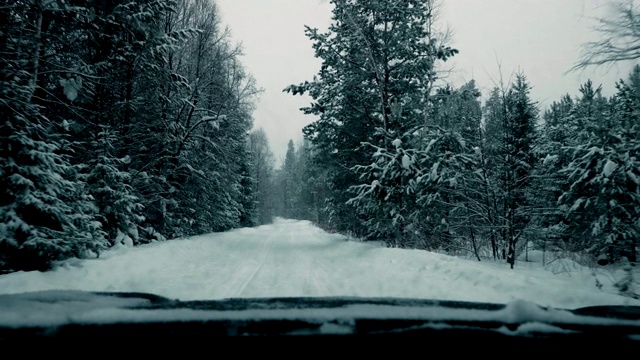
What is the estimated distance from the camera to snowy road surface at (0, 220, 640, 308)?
5102mm

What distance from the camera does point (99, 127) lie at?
A: 11398 millimetres

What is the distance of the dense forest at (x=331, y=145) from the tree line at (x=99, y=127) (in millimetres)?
55

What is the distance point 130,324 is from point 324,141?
1482 cm

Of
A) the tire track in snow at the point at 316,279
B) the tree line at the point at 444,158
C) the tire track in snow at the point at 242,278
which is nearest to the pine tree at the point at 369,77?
the tree line at the point at 444,158

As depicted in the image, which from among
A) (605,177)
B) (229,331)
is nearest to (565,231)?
(605,177)

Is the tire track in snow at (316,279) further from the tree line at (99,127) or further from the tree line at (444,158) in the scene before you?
the tree line at (99,127)

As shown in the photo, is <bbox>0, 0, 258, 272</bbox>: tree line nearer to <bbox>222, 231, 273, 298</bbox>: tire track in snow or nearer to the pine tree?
<bbox>222, 231, 273, 298</bbox>: tire track in snow

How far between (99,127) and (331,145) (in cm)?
1014

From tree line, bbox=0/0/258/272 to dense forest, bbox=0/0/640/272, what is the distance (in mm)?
55

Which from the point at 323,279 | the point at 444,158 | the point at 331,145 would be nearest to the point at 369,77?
the point at 331,145

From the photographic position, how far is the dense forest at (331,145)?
21.3 ft

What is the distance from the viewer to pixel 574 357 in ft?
5.41

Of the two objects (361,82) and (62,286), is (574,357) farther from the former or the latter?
(361,82)

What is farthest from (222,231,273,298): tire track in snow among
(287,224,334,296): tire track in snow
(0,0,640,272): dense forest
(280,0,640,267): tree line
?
(280,0,640,267): tree line
